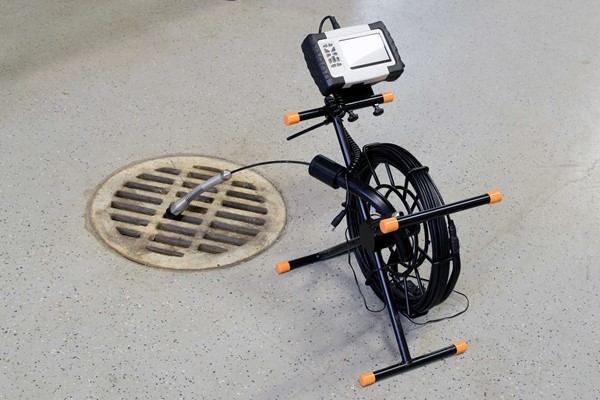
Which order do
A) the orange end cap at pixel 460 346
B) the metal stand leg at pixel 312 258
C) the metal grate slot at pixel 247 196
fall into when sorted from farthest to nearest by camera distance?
the metal grate slot at pixel 247 196 → the metal stand leg at pixel 312 258 → the orange end cap at pixel 460 346

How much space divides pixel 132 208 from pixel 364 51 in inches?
38.4

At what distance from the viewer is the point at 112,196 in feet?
8.41

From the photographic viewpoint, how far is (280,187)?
2697 millimetres

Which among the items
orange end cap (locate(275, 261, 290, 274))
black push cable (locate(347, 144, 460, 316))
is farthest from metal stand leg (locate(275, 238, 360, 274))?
black push cable (locate(347, 144, 460, 316))

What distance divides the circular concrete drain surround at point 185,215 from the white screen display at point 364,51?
70cm

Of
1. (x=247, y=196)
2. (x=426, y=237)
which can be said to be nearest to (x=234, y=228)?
(x=247, y=196)

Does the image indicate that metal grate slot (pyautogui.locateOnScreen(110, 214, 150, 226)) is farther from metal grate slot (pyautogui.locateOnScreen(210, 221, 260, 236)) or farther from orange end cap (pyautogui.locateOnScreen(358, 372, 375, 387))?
orange end cap (pyautogui.locateOnScreen(358, 372, 375, 387))

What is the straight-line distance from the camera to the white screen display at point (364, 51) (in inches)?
81.1

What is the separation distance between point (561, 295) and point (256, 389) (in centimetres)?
104

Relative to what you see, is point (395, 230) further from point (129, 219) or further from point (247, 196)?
point (129, 219)

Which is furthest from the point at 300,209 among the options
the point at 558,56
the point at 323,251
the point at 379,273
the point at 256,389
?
the point at 558,56

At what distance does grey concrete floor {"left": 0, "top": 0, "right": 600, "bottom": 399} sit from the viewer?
2059mm

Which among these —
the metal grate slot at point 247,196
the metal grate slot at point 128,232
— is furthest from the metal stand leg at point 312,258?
the metal grate slot at point 128,232

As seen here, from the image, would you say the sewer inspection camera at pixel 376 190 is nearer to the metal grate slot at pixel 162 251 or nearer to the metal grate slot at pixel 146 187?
the metal grate slot at pixel 162 251
